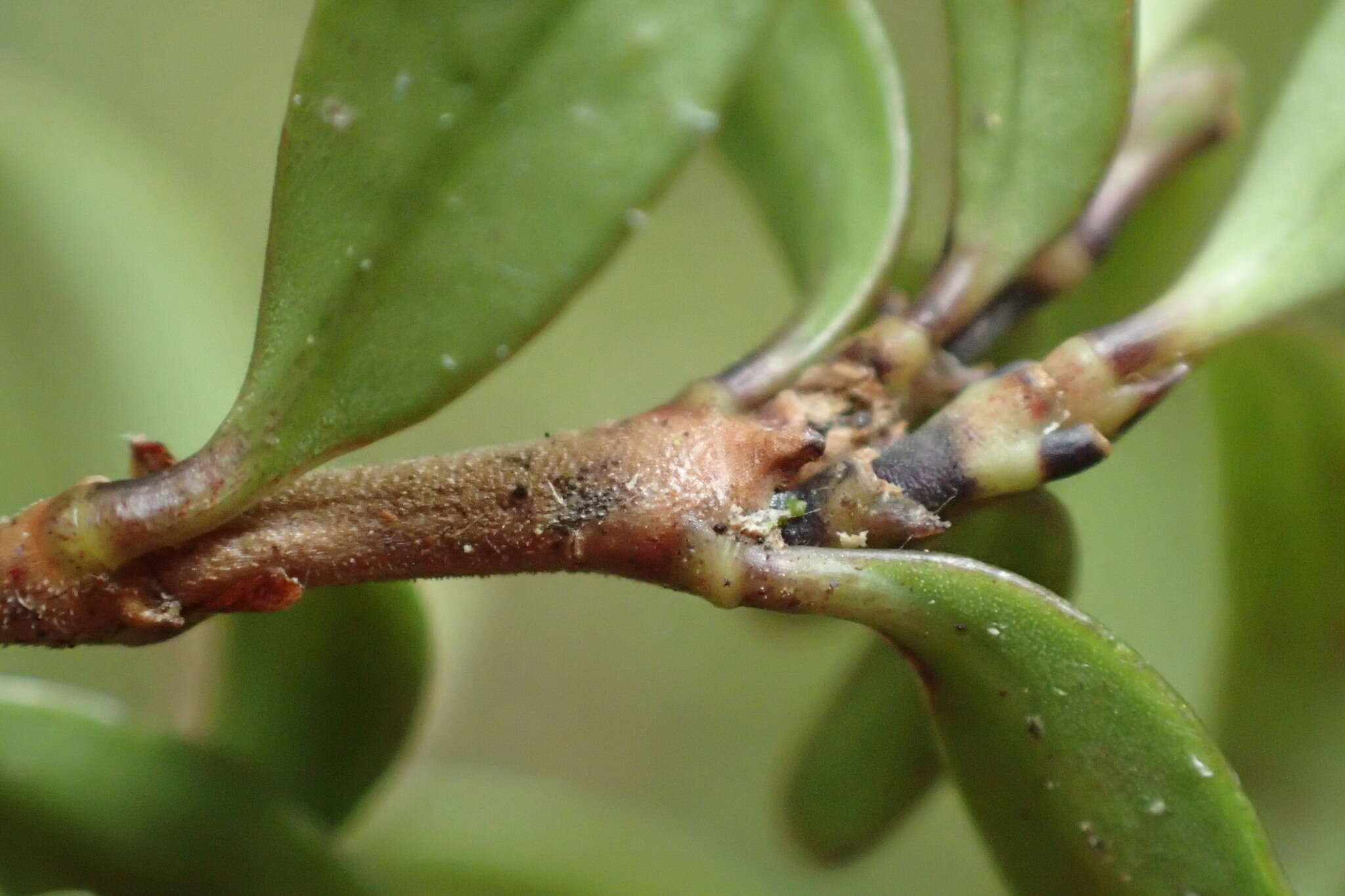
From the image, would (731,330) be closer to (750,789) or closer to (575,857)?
(750,789)

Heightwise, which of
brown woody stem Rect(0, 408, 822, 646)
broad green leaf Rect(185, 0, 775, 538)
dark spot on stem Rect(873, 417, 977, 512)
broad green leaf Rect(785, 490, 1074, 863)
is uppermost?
broad green leaf Rect(185, 0, 775, 538)

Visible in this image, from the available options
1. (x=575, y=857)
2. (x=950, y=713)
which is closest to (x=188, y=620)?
(x=950, y=713)

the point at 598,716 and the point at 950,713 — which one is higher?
the point at 598,716

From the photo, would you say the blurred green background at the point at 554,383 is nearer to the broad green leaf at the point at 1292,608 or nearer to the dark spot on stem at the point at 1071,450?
the broad green leaf at the point at 1292,608

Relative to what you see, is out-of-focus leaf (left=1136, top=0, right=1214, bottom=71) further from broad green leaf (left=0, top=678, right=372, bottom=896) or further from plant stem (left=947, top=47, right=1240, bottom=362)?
broad green leaf (left=0, top=678, right=372, bottom=896)

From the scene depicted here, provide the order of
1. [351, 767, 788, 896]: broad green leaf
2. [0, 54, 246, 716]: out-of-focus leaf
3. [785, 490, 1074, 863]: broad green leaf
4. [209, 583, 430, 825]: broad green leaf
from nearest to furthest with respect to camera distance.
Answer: [209, 583, 430, 825]: broad green leaf, [785, 490, 1074, 863]: broad green leaf, [351, 767, 788, 896]: broad green leaf, [0, 54, 246, 716]: out-of-focus leaf

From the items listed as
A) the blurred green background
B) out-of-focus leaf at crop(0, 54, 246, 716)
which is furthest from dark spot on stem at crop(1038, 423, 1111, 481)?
out-of-focus leaf at crop(0, 54, 246, 716)
